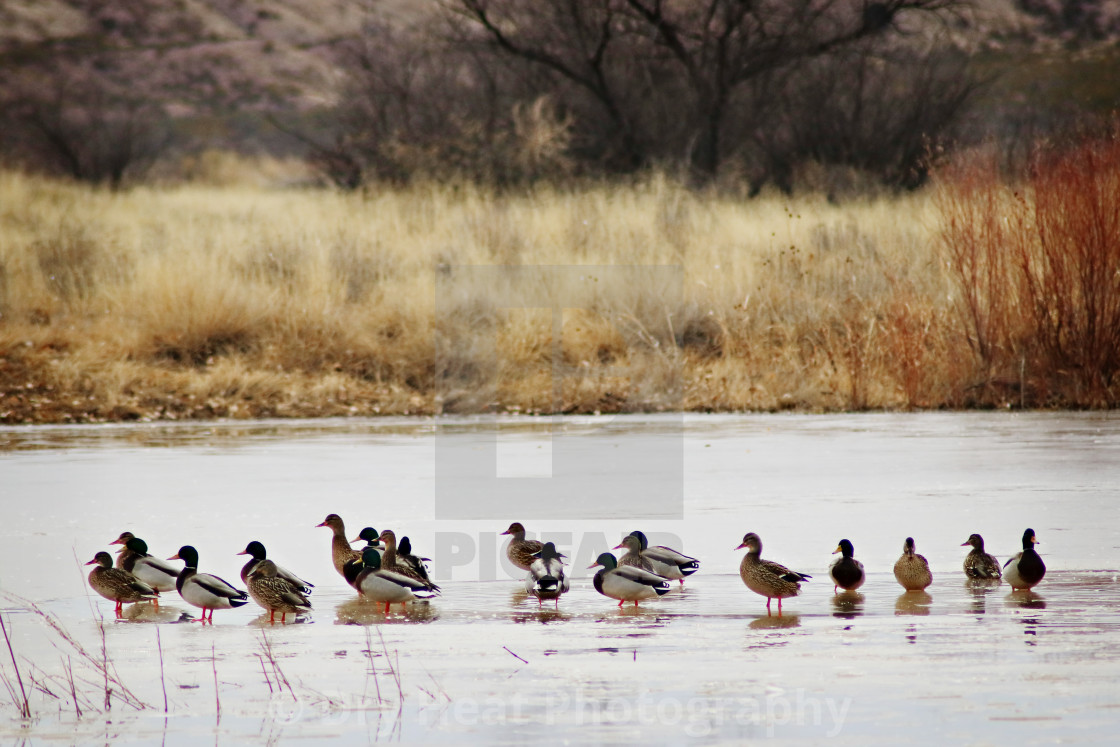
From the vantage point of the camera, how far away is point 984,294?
17.0 metres

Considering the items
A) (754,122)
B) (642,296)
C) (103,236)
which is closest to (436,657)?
(642,296)

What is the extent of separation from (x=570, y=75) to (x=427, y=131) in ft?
14.1

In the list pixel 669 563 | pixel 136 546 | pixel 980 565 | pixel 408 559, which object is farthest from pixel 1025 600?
pixel 136 546

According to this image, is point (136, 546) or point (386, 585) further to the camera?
point (136, 546)

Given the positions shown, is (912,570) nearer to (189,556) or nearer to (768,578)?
(768,578)

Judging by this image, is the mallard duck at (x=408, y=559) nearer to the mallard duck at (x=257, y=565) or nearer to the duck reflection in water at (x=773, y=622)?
the mallard duck at (x=257, y=565)

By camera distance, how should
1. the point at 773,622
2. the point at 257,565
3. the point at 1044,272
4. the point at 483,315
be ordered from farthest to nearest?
the point at 483,315 < the point at 1044,272 < the point at 257,565 < the point at 773,622

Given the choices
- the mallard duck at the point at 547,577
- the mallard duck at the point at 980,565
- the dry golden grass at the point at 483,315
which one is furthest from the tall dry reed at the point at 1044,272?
the mallard duck at the point at 547,577

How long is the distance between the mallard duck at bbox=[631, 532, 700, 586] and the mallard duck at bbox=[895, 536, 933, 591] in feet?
3.75

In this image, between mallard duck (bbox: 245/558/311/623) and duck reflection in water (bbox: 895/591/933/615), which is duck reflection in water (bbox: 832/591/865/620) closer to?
duck reflection in water (bbox: 895/591/933/615)

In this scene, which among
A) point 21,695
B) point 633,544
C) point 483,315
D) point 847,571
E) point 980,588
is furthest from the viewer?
point 483,315

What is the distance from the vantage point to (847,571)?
7043mm

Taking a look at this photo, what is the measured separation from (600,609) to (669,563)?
1.61 ft

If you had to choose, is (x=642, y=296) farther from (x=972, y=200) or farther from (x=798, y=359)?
(x=972, y=200)
